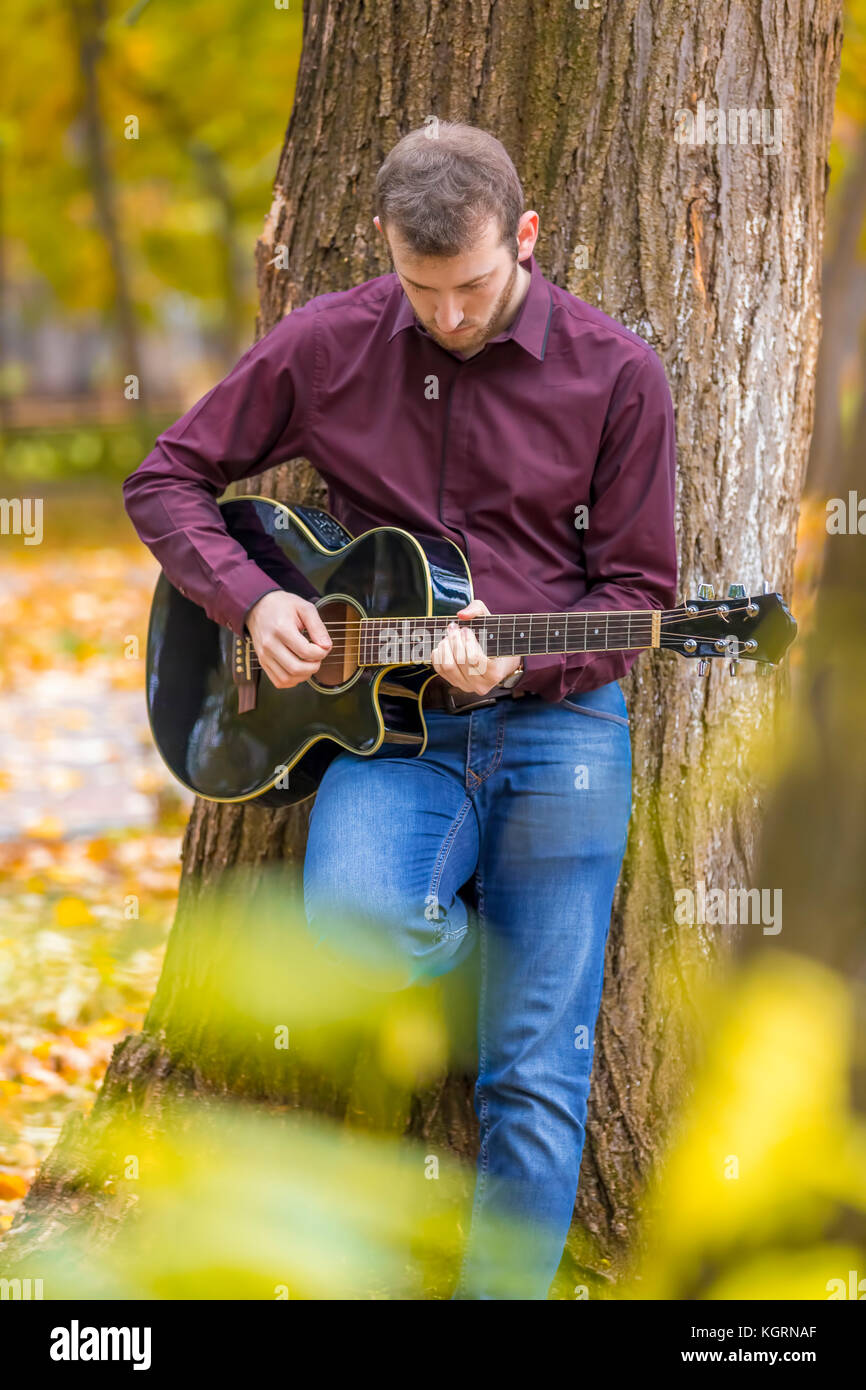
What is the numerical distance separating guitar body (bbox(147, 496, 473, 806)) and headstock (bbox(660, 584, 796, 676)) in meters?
0.42

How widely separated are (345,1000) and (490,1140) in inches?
30.5

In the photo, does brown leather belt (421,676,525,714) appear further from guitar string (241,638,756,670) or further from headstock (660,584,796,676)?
headstock (660,584,796,676)

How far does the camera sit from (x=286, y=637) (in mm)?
2672

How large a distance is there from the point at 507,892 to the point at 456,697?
40 centimetres

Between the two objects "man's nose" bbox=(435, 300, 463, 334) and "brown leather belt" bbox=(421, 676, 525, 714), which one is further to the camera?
"brown leather belt" bbox=(421, 676, 525, 714)

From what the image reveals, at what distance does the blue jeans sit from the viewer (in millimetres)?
2523

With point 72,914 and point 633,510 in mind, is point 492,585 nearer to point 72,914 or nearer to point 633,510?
point 633,510

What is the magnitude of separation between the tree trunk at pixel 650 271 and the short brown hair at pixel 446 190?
0.57 m

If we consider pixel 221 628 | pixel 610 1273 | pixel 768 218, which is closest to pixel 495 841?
pixel 221 628

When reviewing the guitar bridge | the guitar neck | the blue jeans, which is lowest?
the blue jeans

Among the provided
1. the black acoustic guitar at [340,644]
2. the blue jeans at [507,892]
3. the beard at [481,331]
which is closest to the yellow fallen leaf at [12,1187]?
the black acoustic guitar at [340,644]
